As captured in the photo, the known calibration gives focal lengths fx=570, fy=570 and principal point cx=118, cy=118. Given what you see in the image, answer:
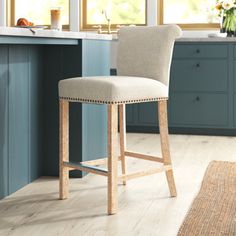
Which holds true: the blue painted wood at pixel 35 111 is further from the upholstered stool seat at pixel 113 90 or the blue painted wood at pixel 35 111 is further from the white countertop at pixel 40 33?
the upholstered stool seat at pixel 113 90

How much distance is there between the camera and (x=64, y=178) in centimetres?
282

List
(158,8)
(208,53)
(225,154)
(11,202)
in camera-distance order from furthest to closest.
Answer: (158,8) < (208,53) < (225,154) < (11,202)

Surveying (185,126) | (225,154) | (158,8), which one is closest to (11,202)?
(225,154)

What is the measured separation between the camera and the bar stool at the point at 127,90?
2531 mm

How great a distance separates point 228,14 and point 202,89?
76cm

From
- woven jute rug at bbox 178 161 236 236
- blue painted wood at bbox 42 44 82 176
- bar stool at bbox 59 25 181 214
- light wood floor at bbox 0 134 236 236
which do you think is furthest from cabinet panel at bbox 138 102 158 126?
bar stool at bbox 59 25 181 214

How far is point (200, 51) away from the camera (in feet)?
16.1

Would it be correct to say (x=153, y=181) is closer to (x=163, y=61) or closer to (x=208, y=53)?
(x=163, y=61)

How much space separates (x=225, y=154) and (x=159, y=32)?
1.51m

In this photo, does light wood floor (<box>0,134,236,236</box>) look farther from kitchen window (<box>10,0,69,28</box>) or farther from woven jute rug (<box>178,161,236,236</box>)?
kitchen window (<box>10,0,69,28</box>)

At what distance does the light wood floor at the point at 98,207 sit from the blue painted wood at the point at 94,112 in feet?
0.65

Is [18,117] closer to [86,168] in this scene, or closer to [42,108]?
[42,108]

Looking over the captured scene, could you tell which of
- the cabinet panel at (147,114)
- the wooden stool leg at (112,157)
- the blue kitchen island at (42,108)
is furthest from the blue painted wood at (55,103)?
the cabinet panel at (147,114)

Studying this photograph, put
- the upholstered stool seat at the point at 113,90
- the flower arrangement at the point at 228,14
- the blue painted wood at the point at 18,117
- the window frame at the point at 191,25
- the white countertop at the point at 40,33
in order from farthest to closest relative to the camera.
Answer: the window frame at the point at 191,25
the flower arrangement at the point at 228,14
the blue painted wood at the point at 18,117
the upholstered stool seat at the point at 113,90
the white countertop at the point at 40,33
